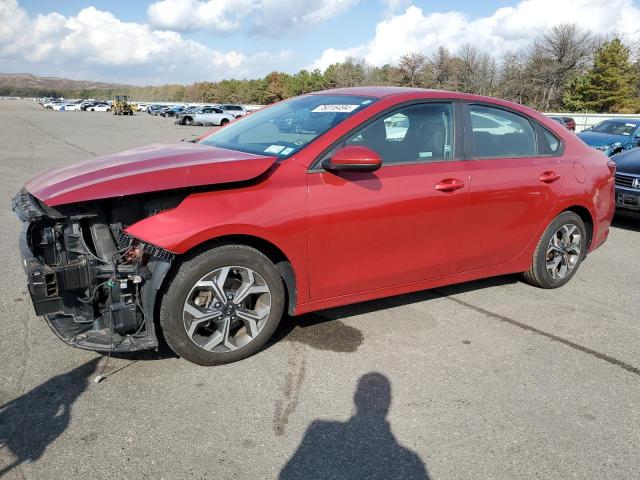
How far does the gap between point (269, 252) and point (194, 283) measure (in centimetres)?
53

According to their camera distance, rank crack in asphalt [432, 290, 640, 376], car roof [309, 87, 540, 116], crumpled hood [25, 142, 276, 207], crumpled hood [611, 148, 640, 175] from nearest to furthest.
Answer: crumpled hood [25, 142, 276, 207] → crack in asphalt [432, 290, 640, 376] → car roof [309, 87, 540, 116] → crumpled hood [611, 148, 640, 175]

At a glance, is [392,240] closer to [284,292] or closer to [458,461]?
[284,292]

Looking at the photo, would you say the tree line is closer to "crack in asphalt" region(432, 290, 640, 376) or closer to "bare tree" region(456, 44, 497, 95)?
"bare tree" region(456, 44, 497, 95)

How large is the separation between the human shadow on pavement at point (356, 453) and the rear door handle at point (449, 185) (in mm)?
1624

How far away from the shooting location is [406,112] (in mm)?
3746

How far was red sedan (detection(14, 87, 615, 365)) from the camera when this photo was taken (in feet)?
→ 9.57

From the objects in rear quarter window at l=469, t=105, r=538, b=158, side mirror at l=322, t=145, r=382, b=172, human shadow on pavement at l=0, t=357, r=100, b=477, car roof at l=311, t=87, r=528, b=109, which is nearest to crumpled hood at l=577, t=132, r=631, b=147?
rear quarter window at l=469, t=105, r=538, b=158

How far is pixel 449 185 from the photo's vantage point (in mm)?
3736

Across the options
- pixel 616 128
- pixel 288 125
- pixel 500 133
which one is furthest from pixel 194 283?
pixel 616 128

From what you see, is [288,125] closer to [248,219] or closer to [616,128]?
[248,219]

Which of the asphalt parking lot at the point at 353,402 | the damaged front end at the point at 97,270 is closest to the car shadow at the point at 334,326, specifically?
the asphalt parking lot at the point at 353,402

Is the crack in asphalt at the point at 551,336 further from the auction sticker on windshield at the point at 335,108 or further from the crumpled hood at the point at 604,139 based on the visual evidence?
the crumpled hood at the point at 604,139

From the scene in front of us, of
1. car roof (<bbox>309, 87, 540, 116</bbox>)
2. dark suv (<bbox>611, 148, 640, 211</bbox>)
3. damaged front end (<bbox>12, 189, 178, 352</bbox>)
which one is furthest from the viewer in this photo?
dark suv (<bbox>611, 148, 640, 211</bbox>)

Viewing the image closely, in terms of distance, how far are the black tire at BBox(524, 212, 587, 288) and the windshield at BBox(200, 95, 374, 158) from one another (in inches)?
81.3
